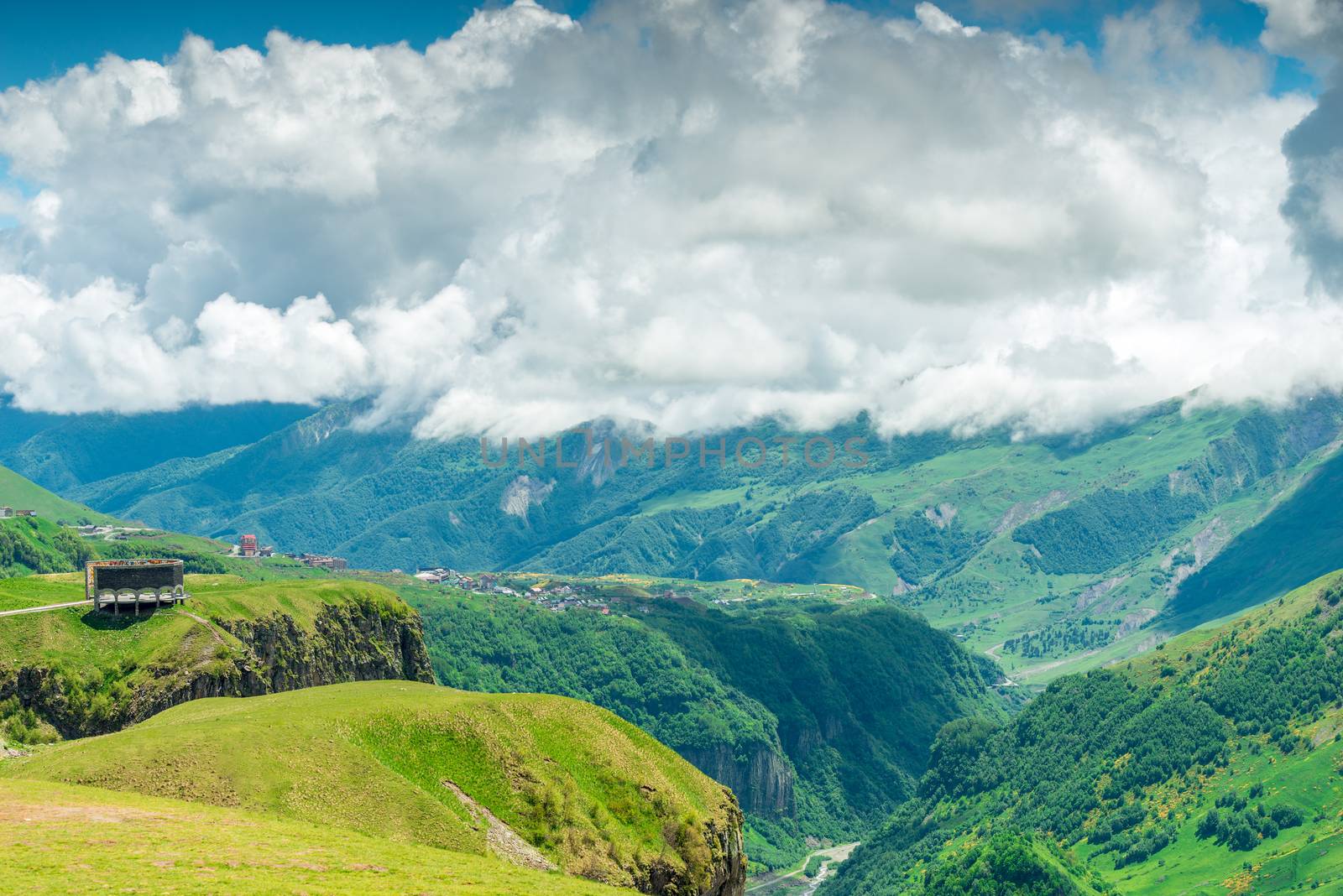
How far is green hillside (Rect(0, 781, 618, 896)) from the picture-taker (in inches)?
4724

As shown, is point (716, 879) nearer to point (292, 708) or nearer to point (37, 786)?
point (292, 708)

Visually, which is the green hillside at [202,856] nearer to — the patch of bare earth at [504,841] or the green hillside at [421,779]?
the green hillside at [421,779]

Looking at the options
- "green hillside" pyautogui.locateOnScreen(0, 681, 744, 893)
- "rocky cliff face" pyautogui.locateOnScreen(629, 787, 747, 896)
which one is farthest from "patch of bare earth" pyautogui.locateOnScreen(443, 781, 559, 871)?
"rocky cliff face" pyautogui.locateOnScreen(629, 787, 747, 896)

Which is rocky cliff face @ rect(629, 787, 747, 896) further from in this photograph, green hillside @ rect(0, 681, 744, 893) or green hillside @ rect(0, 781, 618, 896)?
green hillside @ rect(0, 781, 618, 896)

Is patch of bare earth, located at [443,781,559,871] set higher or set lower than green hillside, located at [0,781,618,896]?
lower

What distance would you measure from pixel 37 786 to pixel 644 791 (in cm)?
7902

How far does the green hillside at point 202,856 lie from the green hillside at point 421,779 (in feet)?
22.9

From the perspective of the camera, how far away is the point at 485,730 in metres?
193

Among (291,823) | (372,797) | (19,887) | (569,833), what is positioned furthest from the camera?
(569,833)

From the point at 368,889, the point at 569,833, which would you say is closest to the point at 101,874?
the point at 368,889

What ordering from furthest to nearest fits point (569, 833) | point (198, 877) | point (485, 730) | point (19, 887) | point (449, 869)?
1. point (485, 730)
2. point (569, 833)
3. point (449, 869)
4. point (198, 877)
5. point (19, 887)

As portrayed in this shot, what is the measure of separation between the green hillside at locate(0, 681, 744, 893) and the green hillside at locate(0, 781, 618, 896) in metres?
6.97

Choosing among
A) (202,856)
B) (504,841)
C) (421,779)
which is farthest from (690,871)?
(202,856)

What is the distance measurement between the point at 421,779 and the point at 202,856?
2009 inches
